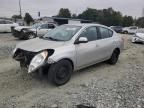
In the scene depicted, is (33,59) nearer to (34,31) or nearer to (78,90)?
(78,90)

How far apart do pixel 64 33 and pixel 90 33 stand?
2.70 feet

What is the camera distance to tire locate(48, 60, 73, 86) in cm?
486

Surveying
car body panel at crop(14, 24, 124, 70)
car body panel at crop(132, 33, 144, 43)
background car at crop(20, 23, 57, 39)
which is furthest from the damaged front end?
car body panel at crop(132, 33, 144, 43)

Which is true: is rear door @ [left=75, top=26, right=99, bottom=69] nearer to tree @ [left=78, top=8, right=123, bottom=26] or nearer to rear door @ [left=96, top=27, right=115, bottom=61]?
rear door @ [left=96, top=27, right=115, bottom=61]

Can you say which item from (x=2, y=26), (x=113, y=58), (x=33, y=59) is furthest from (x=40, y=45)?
(x=2, y=26)

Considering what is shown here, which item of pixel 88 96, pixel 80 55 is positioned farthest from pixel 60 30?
pixel 88 96

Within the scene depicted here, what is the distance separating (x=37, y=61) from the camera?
4.77 meters

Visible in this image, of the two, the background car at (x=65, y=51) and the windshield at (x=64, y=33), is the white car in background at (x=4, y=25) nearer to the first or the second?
the windshield at (x=64, y=33)

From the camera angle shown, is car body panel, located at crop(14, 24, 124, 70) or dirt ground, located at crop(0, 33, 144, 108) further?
car body panel, located at crop(14, 24, 124, 70)

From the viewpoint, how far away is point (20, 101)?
4328 millimetres

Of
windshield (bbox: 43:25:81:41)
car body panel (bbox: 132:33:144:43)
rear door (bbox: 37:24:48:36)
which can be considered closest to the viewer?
windshield (bbox: 43:25:81:41)

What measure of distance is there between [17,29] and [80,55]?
39.8 feet

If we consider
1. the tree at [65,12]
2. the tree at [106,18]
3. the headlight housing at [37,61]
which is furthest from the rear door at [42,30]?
the tree at [65,12]

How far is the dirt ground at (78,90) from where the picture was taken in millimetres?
4293
